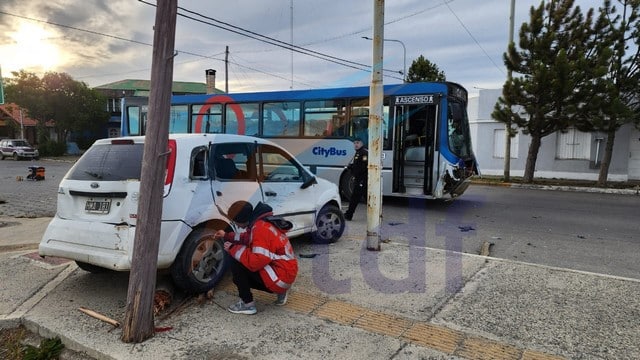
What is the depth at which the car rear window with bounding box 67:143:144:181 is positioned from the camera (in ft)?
14.5

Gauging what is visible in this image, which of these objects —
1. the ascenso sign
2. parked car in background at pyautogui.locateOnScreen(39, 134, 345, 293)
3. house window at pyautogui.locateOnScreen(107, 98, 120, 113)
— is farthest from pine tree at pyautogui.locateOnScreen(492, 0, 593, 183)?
house window at pyautogui.locateOnScreen(107, 98, 120, 113)

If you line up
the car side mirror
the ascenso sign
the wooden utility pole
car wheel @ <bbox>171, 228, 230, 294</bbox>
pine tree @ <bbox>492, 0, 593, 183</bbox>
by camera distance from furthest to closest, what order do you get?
1. pine tree @ <bbox>492, 0, 593, 183</bbox>
2. the ascenso sign
3. the car side mirror
4. car wheel @ <bbox>171, 228, 230, 294</bbox>
5. the wooden utility pole

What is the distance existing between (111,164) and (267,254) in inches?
75.0

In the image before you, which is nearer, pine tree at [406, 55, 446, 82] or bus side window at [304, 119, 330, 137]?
bus side window at [304, 119, 330, 137]

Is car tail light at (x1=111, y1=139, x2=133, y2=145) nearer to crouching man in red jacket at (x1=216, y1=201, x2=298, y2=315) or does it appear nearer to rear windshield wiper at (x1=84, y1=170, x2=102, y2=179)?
rear windshield wiper at (x1=84, y1=170, x2=102, y2=179)

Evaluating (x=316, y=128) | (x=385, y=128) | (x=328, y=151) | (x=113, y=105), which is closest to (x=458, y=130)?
A: (x=385, y=128)

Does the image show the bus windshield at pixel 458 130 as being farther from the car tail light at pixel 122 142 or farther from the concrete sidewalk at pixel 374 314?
the car tail light at pixel 122 142

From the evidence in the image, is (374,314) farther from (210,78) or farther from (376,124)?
(210,78)

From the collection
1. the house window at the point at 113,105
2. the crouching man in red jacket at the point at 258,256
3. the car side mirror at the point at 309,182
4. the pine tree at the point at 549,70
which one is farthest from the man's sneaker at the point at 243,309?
the house window at the point at 113,105

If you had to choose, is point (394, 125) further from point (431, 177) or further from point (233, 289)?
point (233, 289)

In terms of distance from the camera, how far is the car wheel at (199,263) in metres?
4.32

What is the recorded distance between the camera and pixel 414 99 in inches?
421

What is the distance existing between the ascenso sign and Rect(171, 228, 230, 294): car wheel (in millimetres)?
7359

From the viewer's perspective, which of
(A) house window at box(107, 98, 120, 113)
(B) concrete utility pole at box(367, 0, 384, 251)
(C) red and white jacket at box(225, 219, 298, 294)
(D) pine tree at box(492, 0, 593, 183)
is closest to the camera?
(C) red and white jacket at box(225, 219, 298, 294)
